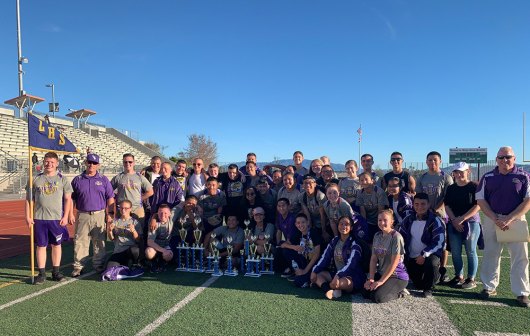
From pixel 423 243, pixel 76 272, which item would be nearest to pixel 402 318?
pixel 423 243

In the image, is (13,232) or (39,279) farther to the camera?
(13,232)

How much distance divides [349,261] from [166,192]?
364cm

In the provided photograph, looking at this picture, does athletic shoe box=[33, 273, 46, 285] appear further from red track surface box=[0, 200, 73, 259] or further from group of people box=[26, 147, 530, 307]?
red track surface box=[0, 200, 73, 259]

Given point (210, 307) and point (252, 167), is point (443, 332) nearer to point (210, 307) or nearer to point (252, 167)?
point (210, 307)

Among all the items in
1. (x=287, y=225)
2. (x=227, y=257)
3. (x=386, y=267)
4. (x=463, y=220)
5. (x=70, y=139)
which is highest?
(x=70, y=139)

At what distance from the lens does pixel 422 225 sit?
206 inches

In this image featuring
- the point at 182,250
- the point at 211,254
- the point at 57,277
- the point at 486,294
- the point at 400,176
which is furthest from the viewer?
the point at 182,250

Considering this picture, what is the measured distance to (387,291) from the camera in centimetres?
473

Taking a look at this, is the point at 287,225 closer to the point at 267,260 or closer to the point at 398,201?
the point at 267,260

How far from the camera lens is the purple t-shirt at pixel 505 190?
468cm

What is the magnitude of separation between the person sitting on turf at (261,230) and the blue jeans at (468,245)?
285cm

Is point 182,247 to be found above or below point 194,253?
above

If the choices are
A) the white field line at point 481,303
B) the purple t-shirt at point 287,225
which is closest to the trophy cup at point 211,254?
the purple t-shirt at point 287,225

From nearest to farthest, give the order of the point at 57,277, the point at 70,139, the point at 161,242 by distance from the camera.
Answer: the point at 57,277
the point at 161,242
the point at 70,139
